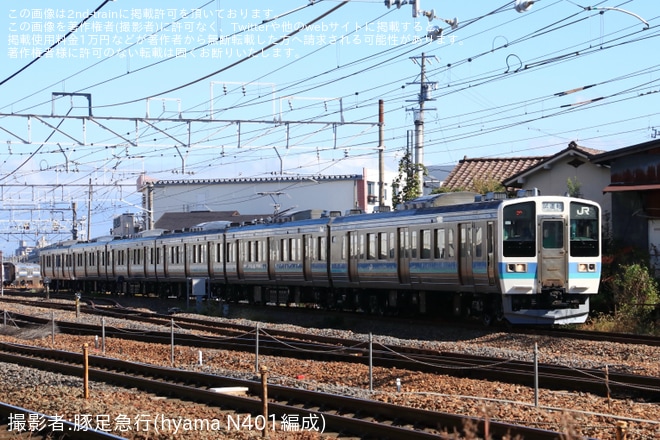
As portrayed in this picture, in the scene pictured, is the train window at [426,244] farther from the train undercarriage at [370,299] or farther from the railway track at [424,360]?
the railway track at [424,360]

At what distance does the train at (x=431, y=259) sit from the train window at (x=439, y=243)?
4 centimetres

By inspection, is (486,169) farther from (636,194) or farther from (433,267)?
(433,267)

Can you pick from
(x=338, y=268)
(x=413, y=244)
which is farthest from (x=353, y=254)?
(x=413, y=244)

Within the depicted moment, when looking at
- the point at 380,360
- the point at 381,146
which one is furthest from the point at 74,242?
the point at 380,360

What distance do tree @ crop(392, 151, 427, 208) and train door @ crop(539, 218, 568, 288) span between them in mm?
13253

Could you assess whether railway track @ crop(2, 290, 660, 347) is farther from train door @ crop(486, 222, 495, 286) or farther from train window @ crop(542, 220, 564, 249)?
train window @ crop(542, 220, 564, 249)

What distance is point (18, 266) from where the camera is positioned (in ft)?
252

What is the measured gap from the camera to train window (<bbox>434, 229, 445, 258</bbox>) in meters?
21.8

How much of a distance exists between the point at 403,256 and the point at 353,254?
2811 mm

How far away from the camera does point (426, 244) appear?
2248 cm

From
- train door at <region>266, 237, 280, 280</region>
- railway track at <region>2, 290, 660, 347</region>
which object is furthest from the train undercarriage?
train door at <region>266, 237, 280, 280</region>

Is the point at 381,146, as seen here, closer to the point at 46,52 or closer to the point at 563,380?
the point at 46,52

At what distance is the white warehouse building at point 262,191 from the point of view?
76062mm

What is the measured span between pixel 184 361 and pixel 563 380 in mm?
7482
